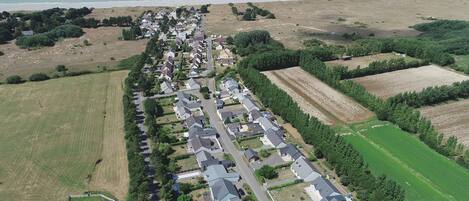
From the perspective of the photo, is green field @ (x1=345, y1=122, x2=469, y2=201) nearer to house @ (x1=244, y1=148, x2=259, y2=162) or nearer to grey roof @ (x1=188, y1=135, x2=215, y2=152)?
house @ (x1=244, y1=148, x2=259, y2=162)

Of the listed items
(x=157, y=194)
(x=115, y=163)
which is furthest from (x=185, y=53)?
(x=157, y=194)

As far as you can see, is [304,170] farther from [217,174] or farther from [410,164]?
[410,164]

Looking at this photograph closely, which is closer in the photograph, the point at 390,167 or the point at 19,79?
the point at 390,167

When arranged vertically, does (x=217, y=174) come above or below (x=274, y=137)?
below

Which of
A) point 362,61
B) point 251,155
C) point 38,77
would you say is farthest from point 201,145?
point 362,61

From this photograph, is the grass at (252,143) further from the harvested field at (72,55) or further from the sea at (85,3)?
the sea at (85,3)

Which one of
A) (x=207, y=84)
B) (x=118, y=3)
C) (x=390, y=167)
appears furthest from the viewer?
(x=118, y=3)

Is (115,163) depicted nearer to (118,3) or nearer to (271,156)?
(271,156)
